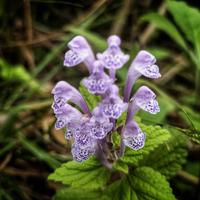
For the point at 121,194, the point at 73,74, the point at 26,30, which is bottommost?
the point at 73,74

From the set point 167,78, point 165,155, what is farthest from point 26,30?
point 165,155

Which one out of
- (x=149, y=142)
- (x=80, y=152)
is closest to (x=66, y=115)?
(x=80, y=152)

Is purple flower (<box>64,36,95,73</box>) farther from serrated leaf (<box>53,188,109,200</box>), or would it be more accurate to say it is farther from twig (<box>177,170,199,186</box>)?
twig (<box>177,170,199,186</box>)

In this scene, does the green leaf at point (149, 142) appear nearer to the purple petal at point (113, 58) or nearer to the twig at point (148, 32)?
the purple petal at point (113, 58)

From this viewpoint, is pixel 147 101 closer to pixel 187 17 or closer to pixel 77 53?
pixel 77 53

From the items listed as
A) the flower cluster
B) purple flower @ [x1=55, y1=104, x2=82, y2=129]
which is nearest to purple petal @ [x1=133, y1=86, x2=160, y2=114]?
the flower cluster

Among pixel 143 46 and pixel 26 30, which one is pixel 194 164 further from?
pixel 26 30
